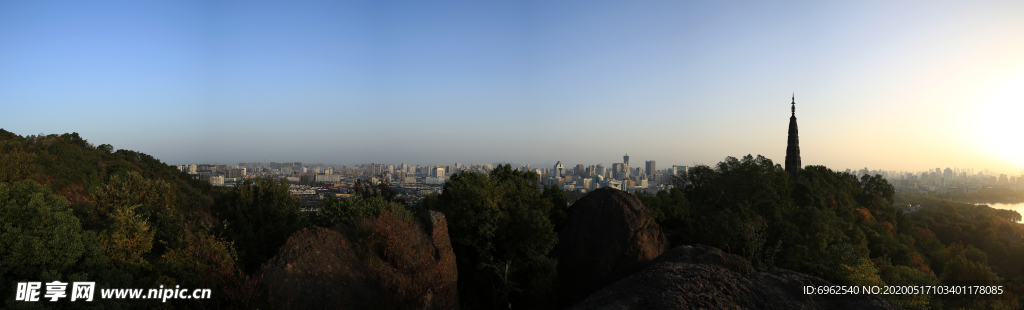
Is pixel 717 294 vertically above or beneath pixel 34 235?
beneath

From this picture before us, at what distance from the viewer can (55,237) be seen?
45.9ft

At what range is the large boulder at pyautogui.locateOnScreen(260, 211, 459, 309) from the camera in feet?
40.7

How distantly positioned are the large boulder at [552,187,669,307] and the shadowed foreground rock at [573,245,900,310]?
24.1 ft

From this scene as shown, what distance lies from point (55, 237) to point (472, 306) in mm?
16307

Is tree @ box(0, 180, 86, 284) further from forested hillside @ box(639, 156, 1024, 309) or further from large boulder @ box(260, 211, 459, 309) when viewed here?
forested hillside @ box(639, 156, 1024, 309)

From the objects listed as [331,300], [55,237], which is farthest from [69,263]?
[331,300]

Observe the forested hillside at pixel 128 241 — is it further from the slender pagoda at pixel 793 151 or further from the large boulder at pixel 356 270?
the slender pagoda at pixel 793 151

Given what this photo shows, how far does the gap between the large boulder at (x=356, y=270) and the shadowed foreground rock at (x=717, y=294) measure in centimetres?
554

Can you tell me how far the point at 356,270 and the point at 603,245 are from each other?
44.9ft

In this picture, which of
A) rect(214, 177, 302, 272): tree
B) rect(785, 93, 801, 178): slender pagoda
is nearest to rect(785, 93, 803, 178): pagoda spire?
rect(785, 93, 801, 178): slender pagoda

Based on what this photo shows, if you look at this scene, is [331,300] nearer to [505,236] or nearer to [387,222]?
[387,222]

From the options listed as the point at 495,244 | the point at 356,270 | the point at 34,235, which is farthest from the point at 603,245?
the point at 34,235

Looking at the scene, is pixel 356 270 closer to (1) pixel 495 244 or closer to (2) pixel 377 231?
(2) pixel 377 231

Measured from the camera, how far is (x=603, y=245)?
22406mm
